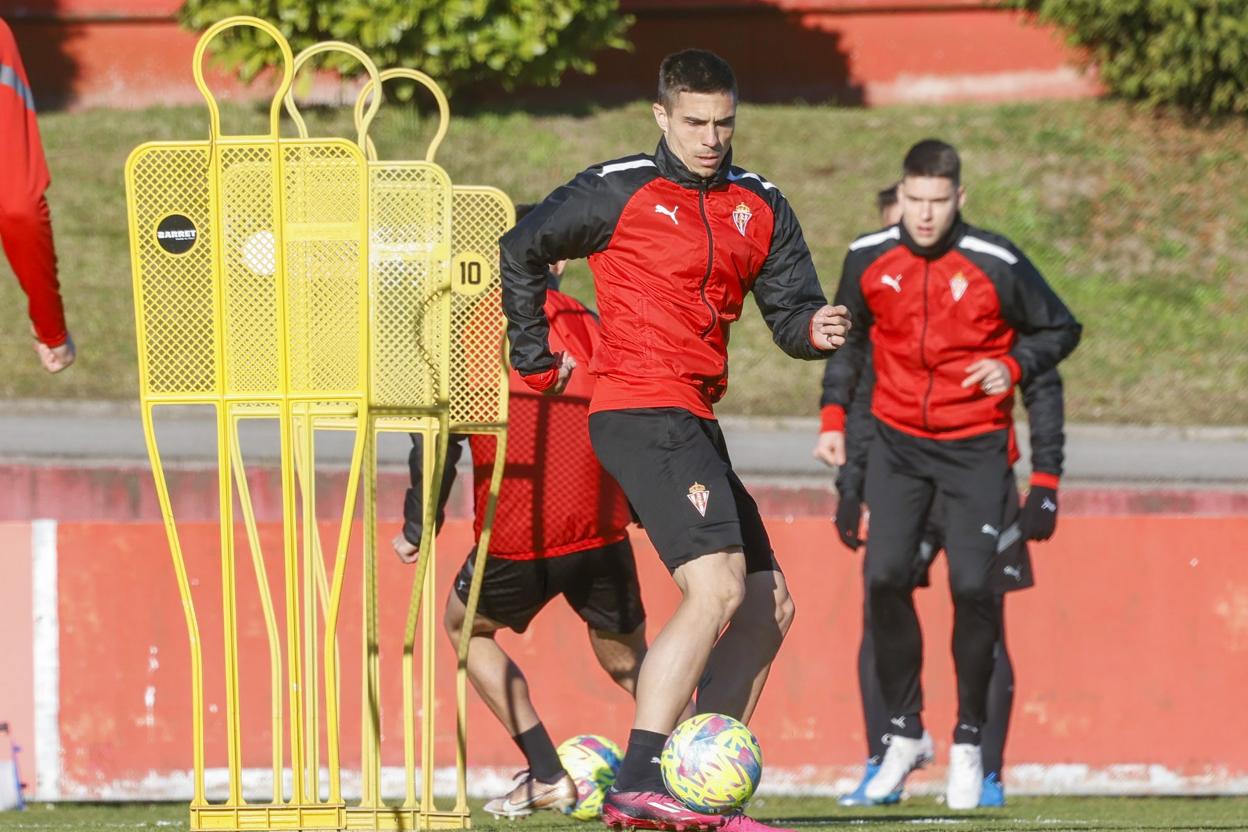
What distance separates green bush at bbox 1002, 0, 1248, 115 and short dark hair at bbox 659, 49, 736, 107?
507 inches

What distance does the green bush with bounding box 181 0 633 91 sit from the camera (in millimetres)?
17156

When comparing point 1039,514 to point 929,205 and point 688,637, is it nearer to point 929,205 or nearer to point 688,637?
point 929,205

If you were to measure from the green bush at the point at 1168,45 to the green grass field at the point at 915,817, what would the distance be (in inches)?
420

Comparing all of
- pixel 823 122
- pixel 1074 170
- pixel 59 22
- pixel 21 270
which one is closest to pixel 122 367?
pixel 59 22

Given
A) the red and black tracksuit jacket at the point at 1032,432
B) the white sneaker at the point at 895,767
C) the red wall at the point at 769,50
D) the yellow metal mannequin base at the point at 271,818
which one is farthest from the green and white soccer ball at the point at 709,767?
the red wall at the point at 769,50

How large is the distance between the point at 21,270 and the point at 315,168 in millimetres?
888

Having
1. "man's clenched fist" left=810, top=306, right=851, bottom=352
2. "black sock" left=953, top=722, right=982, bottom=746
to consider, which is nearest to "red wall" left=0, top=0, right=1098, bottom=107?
"black sock" left=953, top=722, right=982, bottom=746

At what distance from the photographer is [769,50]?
800 inches

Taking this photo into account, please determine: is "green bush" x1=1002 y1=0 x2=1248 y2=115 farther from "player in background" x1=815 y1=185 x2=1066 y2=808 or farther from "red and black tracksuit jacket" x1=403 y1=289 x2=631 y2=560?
"red and black tracksuit jacket" x1=403 y1=289 x2=631 y2=560

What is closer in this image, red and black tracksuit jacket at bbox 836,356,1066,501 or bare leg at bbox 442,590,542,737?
bare leg at bbox 442,590,542,737

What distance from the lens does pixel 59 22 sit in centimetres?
1988

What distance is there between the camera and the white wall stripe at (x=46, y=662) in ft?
28.4

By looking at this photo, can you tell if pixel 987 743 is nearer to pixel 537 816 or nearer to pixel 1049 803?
pixel 1049 803

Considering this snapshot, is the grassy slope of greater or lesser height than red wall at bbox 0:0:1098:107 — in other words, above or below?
below
